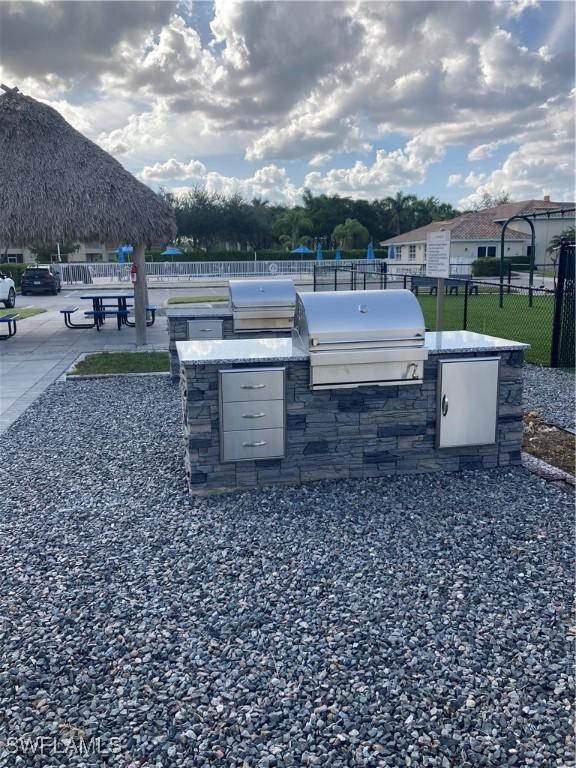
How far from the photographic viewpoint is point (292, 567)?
359 centimetres

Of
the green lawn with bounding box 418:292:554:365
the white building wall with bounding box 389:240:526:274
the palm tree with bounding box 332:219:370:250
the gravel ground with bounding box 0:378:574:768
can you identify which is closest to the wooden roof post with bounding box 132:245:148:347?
the green lawn with bounding box 418:292:554:365

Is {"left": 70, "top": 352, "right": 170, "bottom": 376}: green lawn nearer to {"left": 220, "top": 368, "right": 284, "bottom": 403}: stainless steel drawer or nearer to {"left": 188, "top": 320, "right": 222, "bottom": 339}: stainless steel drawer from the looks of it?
{"left": 188, "top": 320, "right": 222, "bottom": 339}: stainless steel drawer

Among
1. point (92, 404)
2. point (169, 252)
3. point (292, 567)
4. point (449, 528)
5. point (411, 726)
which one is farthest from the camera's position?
point (169, 252)

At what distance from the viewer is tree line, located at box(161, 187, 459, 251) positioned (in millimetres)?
56000

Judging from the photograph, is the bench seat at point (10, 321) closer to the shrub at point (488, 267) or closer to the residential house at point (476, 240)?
the shrub at point (488, 267)

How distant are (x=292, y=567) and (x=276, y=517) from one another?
0.72 meters

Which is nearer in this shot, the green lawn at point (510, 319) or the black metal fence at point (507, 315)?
the black metal fence at point (507, 315)

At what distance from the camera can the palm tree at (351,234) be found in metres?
56.8

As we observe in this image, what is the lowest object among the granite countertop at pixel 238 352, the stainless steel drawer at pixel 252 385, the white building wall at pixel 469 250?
the stainless steel drawer at pixel 252 385

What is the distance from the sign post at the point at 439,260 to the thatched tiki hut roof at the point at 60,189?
8.00 m

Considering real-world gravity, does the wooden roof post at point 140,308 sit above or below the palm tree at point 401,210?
below

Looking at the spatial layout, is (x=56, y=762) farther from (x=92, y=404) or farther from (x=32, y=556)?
(x=92, y=404)

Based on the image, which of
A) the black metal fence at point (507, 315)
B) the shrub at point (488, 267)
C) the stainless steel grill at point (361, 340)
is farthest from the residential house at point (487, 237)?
the stainless steel grill at point (361, 340)

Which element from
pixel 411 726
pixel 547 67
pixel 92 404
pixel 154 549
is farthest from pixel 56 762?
pixel 547 67
